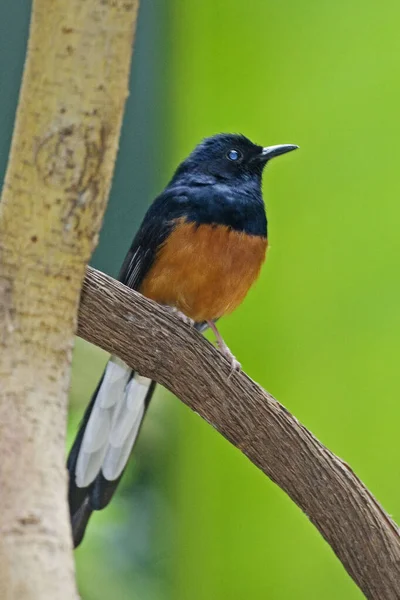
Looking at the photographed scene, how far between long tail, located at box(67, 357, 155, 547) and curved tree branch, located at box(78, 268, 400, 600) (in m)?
0.47

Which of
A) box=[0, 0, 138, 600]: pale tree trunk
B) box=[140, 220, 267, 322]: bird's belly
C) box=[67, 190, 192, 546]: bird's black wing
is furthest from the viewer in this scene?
box=[140, 220, 267, 322]: bird's belly

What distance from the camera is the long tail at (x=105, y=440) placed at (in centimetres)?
221

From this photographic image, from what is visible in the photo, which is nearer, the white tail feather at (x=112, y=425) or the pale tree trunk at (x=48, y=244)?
the pale tree trunk at (x=48, y=244)

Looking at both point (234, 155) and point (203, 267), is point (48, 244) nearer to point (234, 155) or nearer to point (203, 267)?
point (203, 267)

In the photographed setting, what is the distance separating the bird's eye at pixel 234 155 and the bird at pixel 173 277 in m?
0.15

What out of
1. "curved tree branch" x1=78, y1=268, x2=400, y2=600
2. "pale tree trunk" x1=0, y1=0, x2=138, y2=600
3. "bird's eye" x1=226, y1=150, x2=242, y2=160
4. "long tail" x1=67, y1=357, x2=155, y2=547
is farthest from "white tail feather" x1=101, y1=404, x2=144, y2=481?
"pale tree trunk" x1=0, y1=0, x2=138, y2=600

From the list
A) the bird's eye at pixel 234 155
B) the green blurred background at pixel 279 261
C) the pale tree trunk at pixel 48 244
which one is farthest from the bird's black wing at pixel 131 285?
the green blurred background at pixel 279 261

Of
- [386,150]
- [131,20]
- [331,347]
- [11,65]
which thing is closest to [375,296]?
[331,347]

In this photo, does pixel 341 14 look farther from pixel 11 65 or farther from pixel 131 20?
pixel 131 20

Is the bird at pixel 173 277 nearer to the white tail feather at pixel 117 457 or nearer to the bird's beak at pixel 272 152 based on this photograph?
the white tail feather at pixel 117 457

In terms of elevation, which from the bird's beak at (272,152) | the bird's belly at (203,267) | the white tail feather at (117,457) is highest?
the bird's beak at (272,152)

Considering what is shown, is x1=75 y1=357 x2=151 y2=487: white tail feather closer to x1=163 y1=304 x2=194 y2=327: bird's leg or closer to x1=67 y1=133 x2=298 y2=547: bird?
x1=67 y1=133 x2=298 y2=547: bird

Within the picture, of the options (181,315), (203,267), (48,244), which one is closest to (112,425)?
(181,315)

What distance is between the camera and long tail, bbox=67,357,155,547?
86.9 inches
